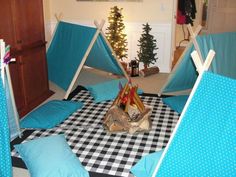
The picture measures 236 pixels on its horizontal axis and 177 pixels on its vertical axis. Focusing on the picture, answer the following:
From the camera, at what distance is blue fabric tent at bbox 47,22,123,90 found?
3770mm

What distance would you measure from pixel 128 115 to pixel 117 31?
2096mm

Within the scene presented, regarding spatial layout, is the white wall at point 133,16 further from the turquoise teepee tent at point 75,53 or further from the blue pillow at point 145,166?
the blue pillow at point 145,166

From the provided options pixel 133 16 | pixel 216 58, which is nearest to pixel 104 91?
pixel 216 58

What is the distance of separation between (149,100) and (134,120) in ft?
2.98

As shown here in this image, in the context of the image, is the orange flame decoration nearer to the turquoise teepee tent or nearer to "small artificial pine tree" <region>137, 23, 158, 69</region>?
the turquoise teepee tent

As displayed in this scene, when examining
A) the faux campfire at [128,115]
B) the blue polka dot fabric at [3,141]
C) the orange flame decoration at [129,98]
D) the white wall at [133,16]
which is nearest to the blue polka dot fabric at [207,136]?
the blue polka dot fabric at [3,141]

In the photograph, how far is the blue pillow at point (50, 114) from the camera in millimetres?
3111

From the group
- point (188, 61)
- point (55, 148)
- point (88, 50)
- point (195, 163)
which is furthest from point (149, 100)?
point (195, 163)

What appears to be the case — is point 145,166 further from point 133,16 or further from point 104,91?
point 133,16

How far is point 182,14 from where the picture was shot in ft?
19.4

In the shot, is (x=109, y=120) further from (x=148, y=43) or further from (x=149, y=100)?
(x=148, y=43)

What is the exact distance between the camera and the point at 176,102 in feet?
11.9

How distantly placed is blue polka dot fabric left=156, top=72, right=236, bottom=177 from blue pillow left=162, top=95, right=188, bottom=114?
6.22 feet

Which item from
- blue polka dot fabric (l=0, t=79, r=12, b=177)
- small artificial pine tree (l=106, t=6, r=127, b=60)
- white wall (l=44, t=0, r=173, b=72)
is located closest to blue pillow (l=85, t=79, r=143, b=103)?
small artificial pine tree (l=106, t=6, r=127, b=60)
